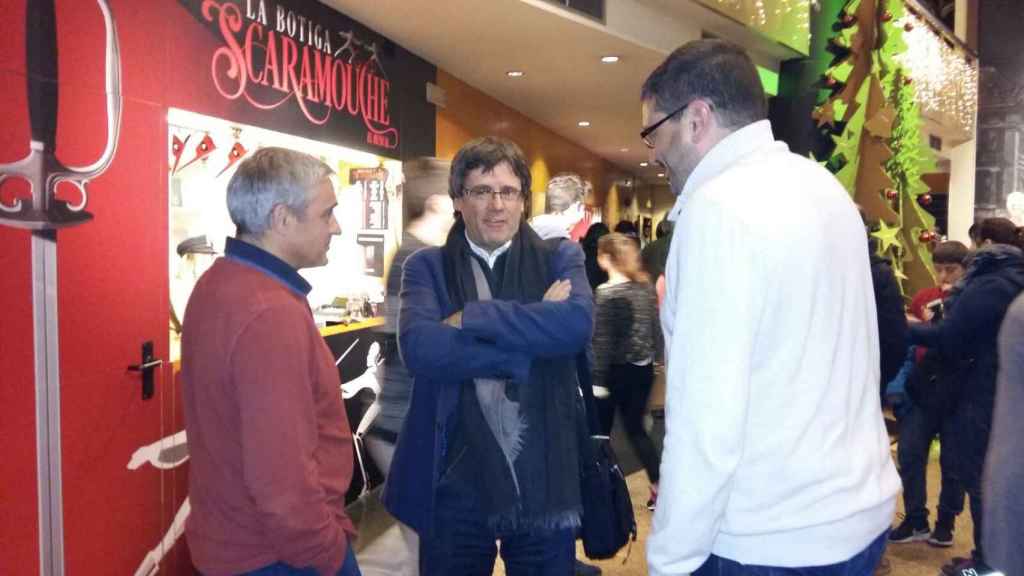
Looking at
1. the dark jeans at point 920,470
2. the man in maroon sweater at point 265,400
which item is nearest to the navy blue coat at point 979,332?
the dark jeans at point 920,470

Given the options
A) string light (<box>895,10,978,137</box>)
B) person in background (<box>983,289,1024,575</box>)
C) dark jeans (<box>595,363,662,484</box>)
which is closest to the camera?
person in background (<box>983,289,1024,575</box>)

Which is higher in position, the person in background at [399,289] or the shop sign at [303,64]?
the shop sign at [303,64]

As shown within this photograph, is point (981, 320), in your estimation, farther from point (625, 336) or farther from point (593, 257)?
point (593, 257)

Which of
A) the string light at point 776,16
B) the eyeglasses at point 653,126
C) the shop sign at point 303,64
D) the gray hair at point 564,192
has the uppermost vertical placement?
the string light at point 776,16

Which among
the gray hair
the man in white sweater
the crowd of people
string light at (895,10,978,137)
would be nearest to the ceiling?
the gray hair

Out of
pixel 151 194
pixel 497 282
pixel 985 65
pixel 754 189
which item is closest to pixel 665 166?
pixel 754 189

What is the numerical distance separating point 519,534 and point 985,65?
12.0 meters

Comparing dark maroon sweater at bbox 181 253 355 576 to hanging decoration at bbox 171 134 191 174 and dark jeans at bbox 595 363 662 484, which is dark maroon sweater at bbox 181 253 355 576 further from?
dark jeans at bbox 595 363 662 484

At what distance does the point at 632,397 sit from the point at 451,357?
2424mm

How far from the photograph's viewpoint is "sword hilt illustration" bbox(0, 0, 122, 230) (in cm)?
242

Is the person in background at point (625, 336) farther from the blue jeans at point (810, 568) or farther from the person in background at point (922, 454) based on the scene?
the blue jeans at point (810, 568)

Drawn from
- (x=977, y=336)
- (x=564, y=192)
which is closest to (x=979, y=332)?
(x=977, y=336)

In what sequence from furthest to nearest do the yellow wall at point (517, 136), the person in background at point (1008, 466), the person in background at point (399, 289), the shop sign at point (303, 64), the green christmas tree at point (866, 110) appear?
1. the yellow wall at point (517, 136)
2. the green christmas tree at point (866, 110)
3. the shop sign at point (303, 64)
4. the person in background at point (399, 289)
5. the person in background at point (1008, 466)

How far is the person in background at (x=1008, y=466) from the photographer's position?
1.24 metres
